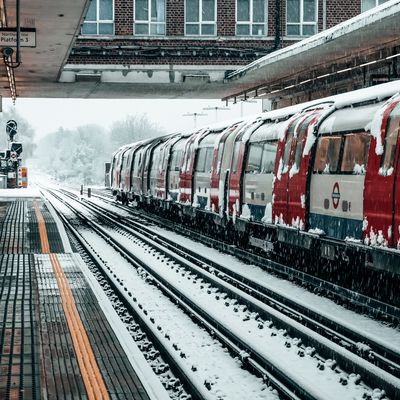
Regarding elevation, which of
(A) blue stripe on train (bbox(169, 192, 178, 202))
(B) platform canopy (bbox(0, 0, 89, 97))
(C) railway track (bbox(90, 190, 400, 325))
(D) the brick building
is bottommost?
(C) railway track (bbox(90, 190, 400, 325))

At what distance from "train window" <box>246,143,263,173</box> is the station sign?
17.8 feet

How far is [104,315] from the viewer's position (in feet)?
33.0

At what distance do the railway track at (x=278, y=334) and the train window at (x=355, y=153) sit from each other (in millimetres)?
2130

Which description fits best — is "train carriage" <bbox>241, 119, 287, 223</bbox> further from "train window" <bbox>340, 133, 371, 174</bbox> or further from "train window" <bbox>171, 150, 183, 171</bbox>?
"train window" <bbox>171, 150, 183, 171</bbox>

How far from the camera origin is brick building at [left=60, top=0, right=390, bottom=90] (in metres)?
31.3

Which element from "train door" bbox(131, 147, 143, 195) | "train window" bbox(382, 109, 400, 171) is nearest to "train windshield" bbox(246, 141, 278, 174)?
"train window" bbox(382, 109, 400, 171)

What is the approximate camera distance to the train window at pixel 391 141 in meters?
10.2

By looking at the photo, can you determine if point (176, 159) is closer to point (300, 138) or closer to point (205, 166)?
point (205, 166)

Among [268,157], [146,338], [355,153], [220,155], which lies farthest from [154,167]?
[146,338]

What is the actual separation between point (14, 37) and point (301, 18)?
62.0 feet

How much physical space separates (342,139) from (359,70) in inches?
466

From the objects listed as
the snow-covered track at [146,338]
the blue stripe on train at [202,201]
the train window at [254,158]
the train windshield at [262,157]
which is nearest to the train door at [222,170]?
the blue stripe on train at [202,201]

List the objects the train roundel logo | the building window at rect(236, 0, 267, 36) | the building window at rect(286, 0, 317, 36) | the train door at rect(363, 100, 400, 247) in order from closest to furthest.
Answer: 1. the train door at rect(363, 100, 400, 247)
2. the train roundel logo
3. the building window at rect(236, 0, 267, 36)
4. the building window at rect(286, 0, 317, 36)

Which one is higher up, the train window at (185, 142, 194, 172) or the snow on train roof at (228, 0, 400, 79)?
the snow on train roof at (228, 0, 400, 79)
